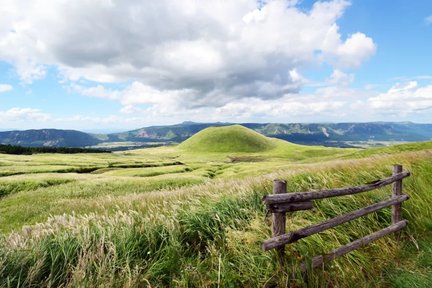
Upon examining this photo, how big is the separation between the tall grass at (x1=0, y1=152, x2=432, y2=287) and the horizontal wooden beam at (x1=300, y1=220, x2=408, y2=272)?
184mm

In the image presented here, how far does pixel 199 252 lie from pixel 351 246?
3.93 m

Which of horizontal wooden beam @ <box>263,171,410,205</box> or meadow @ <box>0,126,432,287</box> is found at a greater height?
horizontal wooden beam @ <box>263,171,410,205</box>

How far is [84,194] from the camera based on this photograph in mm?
34875

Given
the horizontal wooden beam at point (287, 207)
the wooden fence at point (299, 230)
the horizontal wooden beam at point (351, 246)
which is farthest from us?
the horizontal wooden beam at point (351, 246)

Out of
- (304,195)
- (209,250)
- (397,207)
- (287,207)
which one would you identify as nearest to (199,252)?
(209,250)

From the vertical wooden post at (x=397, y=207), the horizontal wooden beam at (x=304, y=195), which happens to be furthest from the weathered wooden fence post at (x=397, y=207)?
the horizontal wooden beam at (x=304, y=195)

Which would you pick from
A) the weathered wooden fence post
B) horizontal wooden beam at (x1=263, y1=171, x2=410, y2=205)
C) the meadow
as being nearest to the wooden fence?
horizontal wooden beam at (x1=263, y1=171, x2=410, y2=205)

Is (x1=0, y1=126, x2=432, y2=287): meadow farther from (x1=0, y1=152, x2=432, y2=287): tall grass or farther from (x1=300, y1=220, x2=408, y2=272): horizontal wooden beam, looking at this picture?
(x1=300, y1=220, x2=408, y2=272): horizontal wooden beam

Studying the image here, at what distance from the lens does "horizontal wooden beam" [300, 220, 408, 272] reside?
24.1ft

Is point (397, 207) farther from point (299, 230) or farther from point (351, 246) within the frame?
point (299, 230)

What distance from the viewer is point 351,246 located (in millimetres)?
8281

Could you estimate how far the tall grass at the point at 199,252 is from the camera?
6.12 meters

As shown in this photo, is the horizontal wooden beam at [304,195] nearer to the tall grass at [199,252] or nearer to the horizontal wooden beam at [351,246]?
the tall grass at [199,252]

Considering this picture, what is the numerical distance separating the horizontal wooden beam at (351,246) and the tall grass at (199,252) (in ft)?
0.60
